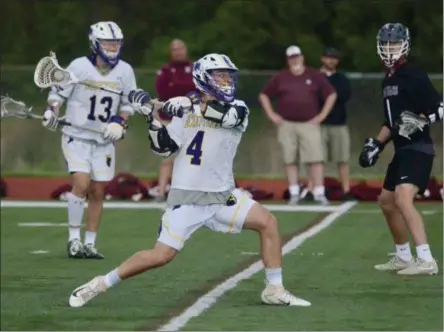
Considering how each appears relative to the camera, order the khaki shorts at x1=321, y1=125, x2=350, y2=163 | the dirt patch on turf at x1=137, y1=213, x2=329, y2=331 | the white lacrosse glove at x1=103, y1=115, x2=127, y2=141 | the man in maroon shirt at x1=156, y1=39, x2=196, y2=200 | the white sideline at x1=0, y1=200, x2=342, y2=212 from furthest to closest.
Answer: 1. the khaki shorts at x1=321, y1=125, x2=350, y2=163
2. the man in maroon shirt at x1=156, y1=39, x2=196, y2=200
3. the white sideline at x1=0, y1=200, x2=342, y2=212
4. the white lacrosse glove at x1=103, y1=115, x2=127, y2=141
5. the dirt patch on turf at x1=137, y1=213, x2=329, y2=331

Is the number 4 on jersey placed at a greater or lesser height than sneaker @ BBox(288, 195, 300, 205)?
greater

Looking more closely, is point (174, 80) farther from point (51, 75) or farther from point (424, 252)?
point (424, 252)

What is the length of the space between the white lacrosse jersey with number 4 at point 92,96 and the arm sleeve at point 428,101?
102 inches

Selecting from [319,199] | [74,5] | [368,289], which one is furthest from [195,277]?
[74,5]

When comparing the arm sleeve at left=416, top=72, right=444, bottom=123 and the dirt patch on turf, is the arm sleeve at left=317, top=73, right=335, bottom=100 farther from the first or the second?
the arm sleeve at left=416, top=72, right=444, bottom=123

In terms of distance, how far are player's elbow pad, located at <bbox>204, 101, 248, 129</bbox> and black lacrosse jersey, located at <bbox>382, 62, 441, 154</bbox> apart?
2.18 meters

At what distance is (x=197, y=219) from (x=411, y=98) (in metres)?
2.54

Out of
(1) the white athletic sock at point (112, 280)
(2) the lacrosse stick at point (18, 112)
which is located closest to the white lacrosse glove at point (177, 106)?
(1) the white athletic sock at point (112, 280)

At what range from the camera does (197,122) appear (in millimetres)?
10242

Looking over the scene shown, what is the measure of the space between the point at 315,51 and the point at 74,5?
19.4 ft

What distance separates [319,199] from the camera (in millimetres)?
18875

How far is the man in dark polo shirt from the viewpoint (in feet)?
62.6

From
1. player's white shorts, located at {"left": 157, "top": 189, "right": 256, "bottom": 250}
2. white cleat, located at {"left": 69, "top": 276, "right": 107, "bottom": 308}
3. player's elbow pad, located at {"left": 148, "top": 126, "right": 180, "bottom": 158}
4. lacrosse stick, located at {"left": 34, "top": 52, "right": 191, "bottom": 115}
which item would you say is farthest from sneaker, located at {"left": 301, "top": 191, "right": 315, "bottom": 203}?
player's elbow pad, located at {"left": 148, "top": 126, "right": 180, "bottom": 158}

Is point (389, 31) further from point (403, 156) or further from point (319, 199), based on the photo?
point (319, 199)
